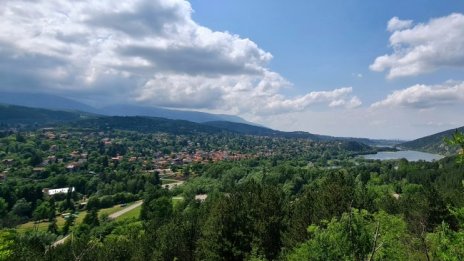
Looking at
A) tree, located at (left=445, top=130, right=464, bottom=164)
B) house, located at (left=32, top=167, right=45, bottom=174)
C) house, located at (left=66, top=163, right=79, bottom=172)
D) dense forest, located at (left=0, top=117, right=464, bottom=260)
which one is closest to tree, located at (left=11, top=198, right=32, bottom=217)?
dense forest, located at (left=0, top=117, right=464, bottom=260)

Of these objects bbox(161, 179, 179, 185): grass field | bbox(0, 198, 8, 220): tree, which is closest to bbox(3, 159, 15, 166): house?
bbox(0, 198, 8, 220): tree

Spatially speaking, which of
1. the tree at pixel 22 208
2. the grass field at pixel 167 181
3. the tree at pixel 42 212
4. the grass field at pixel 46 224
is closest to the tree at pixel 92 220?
the grass field at pixel 46 224

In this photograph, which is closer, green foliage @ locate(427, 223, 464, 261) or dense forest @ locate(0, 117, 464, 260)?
green foliage @ locate(427, 223, 464, 261)

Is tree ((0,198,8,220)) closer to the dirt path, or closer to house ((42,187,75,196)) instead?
house ((42,187,75,196))

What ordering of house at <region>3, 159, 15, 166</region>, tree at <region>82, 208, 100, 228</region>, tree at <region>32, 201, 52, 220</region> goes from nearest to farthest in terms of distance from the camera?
tree at <region>82, 208, 100, 228</region> < tree at <region>32, 201, 52, 220</region> < house at <region>3, 159, 15, 166</region>

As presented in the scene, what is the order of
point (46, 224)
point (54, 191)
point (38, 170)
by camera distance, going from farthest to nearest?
1. point (38, 170)
2. point (54, 191)
3. point (46, 224)

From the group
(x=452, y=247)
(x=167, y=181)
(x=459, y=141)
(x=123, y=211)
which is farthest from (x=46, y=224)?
(x=459, y=141)

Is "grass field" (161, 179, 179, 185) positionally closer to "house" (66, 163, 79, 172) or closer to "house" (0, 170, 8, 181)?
"house" (66, 163, 79, 172)

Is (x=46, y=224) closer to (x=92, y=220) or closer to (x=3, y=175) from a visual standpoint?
(x=92, y=220)

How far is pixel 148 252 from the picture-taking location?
44.8 m

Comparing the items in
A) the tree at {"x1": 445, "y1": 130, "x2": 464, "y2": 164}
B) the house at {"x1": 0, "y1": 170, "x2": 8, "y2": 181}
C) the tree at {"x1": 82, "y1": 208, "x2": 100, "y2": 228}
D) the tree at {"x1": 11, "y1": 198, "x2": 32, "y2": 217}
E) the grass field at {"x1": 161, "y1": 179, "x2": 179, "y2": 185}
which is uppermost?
the tree at {"x1": 445, "y1": 130, "x2": 464, "y2": 164}

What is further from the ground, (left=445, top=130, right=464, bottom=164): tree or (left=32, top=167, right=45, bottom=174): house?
(left=445, top=130, right=464, bottom=164): tree

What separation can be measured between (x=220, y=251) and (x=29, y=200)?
106m

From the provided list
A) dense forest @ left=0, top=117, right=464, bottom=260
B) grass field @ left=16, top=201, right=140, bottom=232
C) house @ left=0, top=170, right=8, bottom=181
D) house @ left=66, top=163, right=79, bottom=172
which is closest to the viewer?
dense forest @ left=0, top=117, right=464, bottom=260
